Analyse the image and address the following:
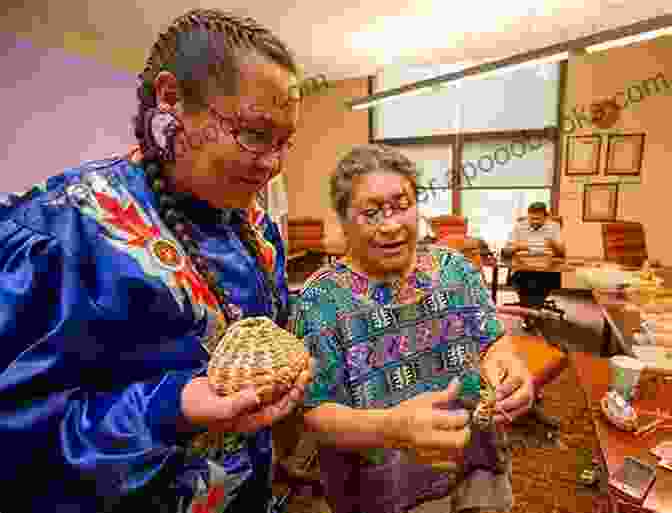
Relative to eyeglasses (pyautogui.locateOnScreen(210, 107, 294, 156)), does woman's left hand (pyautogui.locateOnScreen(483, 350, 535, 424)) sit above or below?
below

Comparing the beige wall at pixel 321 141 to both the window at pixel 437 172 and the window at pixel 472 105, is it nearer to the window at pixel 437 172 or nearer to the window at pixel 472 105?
the window at pixel 472 105

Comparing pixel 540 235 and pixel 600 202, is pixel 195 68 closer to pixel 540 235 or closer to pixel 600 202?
pixel 540 235

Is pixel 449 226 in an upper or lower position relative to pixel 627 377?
upper

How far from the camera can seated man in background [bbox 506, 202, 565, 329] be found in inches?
186

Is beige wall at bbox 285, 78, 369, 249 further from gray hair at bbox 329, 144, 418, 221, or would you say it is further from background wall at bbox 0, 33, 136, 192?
gray hair at bbox 329, 144, 418, 221

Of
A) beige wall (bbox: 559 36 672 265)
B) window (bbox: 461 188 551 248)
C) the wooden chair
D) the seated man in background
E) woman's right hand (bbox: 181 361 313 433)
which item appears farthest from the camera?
window (bbox: 461 188 551 248)

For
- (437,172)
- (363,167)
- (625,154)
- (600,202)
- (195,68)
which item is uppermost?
(625,154)

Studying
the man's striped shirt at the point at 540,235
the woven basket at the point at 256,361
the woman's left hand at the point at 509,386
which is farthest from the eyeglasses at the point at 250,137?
the man's striped shirt at the point at 540,235

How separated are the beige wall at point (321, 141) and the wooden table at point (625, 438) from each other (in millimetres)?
5491

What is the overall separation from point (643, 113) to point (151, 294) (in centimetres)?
722

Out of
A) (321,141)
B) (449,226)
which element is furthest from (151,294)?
(321,141)

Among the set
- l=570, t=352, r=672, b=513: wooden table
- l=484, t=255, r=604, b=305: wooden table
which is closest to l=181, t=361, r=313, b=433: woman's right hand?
l=570, t=352, r=672, b=513: wooden table

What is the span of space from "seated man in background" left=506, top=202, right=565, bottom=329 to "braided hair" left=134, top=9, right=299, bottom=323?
448cm

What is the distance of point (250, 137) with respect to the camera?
0.63 meters
